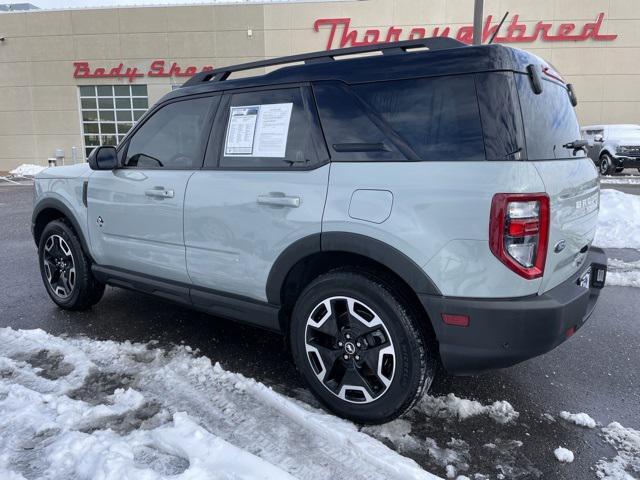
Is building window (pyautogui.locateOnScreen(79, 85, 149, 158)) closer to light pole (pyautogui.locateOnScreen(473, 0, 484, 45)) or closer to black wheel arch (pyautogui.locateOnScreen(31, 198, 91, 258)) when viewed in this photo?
light pole (pyautogui.locateOnScreen(473, 0, 484, 45))

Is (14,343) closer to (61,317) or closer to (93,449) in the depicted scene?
(61,317)

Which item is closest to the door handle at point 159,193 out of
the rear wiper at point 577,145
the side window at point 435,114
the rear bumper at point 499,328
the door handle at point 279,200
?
the door handle at point 279,200

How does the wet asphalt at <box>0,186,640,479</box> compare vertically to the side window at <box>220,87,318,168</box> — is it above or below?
below

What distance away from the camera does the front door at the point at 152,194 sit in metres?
3.56

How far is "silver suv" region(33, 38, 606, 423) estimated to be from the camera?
7.84 ft

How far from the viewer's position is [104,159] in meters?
3.92

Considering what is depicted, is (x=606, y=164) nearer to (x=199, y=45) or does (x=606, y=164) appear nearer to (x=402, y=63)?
(x=199, y=45)

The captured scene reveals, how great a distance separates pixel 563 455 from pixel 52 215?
4454mm

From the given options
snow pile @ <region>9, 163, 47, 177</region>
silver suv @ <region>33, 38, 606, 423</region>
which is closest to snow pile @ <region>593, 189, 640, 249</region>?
silver suv @ <region>33, 38, 606, 423</region>

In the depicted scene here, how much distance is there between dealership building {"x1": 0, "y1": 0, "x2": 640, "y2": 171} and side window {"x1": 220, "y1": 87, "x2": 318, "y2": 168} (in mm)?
21470

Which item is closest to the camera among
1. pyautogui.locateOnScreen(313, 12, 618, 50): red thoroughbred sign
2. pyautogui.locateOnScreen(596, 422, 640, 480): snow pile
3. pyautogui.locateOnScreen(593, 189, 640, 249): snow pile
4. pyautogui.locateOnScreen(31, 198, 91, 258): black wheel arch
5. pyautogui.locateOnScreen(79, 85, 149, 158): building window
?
pyautogui.locateOnScreen(596, 422, 640, 480): snow pile

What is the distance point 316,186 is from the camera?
112 inches

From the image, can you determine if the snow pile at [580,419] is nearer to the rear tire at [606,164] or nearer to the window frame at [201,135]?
the window frame at [201,135]

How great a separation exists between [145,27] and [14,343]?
24277 mm
